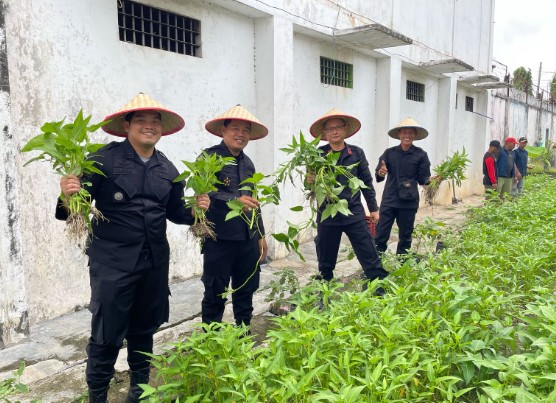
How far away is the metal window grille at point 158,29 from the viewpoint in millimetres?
4531

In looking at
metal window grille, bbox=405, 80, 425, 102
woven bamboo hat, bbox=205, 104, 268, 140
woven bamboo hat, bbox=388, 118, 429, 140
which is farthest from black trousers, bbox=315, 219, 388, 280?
metal window grille, bbox=405, 80, 425, 102

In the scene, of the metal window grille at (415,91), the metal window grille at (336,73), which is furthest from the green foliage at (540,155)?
the metal window grille at (336,73)

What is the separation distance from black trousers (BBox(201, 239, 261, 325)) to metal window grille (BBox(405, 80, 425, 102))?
7.88m

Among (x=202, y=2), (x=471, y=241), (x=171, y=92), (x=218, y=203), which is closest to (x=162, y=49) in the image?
(x=171, y=92)

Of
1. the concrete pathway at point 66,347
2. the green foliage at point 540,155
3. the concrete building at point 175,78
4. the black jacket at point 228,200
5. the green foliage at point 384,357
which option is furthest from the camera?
the green foliage at point 540,155

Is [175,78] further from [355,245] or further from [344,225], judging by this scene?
[355,245]

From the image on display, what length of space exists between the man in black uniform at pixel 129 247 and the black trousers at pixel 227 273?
1.82 ft

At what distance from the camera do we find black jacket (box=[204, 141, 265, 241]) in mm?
3125

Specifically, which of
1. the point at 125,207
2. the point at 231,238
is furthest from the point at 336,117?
the point at 125,207

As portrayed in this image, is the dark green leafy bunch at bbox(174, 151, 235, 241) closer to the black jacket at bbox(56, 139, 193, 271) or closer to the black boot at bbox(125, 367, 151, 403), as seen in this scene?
the black jacket at bbox(56, 139, 193, 271)

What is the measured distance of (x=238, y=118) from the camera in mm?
3129

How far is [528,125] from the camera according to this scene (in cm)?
2039

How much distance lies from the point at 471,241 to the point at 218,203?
3.01m

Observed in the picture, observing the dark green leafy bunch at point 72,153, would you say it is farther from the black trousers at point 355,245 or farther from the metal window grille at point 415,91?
the metal window grille at point 415,91
